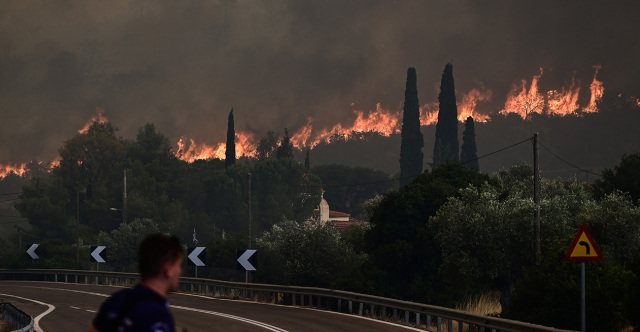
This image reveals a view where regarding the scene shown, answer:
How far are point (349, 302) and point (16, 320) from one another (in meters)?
11.2

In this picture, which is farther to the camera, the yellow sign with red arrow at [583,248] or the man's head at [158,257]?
the yellow sign with red arrow at [583,248]

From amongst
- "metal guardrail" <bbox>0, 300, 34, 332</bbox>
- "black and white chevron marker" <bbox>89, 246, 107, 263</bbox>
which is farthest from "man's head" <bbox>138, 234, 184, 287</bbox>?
"black and white chevron marker" <bbox>89, 246, 107, 263</bbox>

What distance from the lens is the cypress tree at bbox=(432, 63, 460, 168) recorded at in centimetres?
14400

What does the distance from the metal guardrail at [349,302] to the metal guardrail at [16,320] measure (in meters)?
10.4

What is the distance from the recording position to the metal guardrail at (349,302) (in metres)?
23.3

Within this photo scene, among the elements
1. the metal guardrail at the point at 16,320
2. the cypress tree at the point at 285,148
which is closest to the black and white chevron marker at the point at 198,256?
the metal guardrail at the point at 16,320

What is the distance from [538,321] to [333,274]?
75.8 feet

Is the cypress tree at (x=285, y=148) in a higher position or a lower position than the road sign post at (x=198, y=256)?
higher

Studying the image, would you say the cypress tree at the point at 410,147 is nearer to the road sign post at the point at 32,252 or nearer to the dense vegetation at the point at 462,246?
the dense vegetation at the point at 462,246

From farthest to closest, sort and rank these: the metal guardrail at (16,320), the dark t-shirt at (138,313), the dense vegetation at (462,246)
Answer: the dense vegetation at (462,246) → the metal guardrail at (16,320) → the dark t-shirt at (138,313)

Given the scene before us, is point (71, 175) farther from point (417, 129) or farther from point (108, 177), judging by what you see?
point (417, 129)

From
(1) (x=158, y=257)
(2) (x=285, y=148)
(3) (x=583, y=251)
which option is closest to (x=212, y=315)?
(3) (x=583, y=251)

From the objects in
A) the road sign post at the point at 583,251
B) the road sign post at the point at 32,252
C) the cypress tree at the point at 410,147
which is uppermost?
the cypress tree at the point at 410,147

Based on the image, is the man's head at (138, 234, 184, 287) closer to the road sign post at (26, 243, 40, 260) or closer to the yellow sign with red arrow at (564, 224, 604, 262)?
the yellow sign with red arrow at (564, 224, 604, 262)
